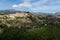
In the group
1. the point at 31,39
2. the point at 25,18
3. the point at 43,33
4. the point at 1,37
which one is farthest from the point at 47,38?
the point at 25,18

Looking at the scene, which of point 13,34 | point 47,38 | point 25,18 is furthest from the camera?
point 25,18

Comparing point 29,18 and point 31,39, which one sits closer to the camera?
point 31,39

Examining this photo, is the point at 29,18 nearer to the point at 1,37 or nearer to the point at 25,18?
the point at 25,18

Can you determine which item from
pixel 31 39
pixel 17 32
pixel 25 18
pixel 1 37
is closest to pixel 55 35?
pixel 31 39

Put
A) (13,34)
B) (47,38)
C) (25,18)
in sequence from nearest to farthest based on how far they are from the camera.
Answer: (13,34) → (47,38) → (25,18)

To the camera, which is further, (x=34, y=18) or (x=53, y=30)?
(x=34, y=18)

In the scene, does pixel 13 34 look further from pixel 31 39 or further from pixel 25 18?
pixel 25 18

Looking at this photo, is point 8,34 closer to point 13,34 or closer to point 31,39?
point 13,34
